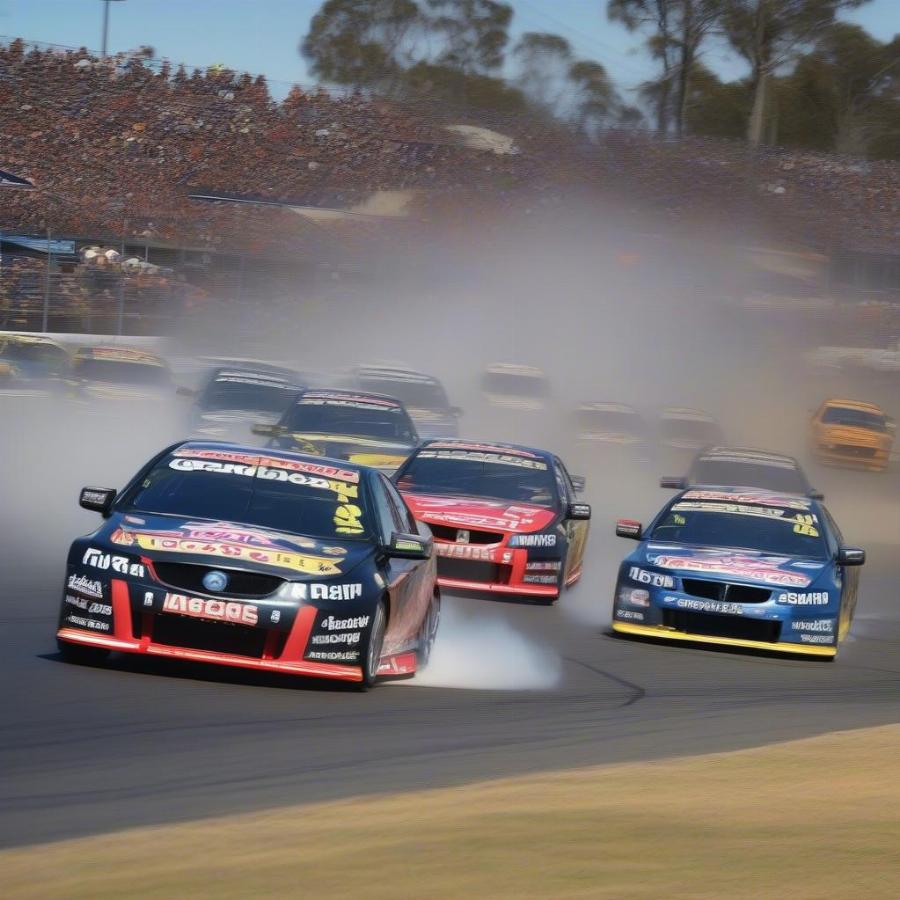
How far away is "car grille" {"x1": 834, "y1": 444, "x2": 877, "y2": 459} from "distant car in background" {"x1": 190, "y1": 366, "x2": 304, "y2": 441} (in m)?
16.8

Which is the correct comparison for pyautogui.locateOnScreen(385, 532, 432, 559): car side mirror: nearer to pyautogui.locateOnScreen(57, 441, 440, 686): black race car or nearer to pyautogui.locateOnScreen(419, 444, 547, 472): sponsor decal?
pyautogui.locateOnScreen(57, 441, 440, 686): black race car

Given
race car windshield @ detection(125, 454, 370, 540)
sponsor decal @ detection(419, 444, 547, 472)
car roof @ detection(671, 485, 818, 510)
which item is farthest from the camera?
sponsor decal @ detection(419, 444, 547, 472)

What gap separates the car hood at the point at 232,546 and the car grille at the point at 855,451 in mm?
30879

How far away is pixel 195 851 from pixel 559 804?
1.48 m

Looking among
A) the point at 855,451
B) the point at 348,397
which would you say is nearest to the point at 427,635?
the point at 348,397

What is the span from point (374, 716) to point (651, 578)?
509 centimetres

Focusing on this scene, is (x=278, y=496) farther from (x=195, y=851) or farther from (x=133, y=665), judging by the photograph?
(x=195, y=851)

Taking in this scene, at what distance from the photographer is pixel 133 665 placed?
9031 millimetres

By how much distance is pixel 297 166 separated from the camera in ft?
199

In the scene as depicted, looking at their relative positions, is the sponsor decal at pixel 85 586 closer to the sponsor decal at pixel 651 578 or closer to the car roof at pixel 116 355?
the sponsor decal at pixel 651 578

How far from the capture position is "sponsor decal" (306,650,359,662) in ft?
28.3

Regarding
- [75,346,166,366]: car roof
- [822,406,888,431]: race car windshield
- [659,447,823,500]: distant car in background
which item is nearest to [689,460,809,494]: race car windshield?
[659,447,823,500]: distant car in background

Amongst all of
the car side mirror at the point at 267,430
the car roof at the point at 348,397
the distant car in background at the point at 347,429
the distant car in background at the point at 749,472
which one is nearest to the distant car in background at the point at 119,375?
the car roof at the point at 348,397

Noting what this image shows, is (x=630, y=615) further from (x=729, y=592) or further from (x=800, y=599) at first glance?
(x=800, y=599)
